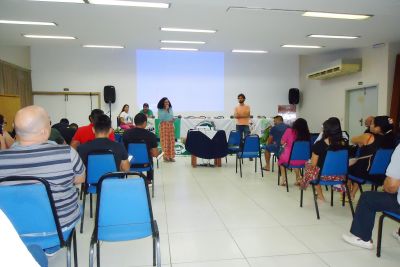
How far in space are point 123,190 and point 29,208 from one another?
1.65 feet

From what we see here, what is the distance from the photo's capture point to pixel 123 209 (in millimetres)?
1721

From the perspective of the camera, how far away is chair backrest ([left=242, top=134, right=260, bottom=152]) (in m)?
5.43

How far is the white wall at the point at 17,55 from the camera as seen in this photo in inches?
318

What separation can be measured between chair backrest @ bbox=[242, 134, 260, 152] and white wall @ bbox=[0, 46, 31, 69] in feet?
22.8

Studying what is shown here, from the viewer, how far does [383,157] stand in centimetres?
322

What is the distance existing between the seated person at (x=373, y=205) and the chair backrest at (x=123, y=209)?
175 cm

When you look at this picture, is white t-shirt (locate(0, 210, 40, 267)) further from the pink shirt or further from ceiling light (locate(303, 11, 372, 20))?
the pink shirt

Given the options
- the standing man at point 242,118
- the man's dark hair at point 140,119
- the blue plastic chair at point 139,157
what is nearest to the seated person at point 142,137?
the man's dark hair at point 140,119

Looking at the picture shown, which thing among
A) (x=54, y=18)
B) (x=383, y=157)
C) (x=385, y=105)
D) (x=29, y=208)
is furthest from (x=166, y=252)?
(x=385, y=105)

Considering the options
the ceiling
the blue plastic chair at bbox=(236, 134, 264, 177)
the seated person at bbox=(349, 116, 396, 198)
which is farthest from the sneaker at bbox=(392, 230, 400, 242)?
the ceiling

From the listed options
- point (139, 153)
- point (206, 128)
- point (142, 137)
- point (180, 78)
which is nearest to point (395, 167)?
point (139, 153)

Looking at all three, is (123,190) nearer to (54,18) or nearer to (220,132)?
(220,132)

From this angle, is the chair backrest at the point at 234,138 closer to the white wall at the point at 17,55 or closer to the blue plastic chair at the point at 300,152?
the blue plastic chair at the point at 300,152

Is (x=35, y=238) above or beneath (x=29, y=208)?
beneath
